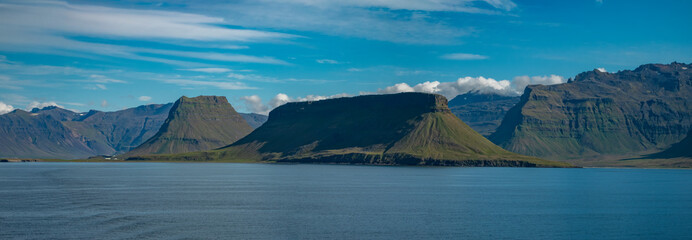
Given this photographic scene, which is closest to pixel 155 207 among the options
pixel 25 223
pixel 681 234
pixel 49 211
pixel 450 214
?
pixel 49 211

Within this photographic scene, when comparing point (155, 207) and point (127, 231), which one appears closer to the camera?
point (127, 231)

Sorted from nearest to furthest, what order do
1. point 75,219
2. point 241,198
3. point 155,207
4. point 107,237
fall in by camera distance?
1. point 107,237
2. point 75,219
3. point 155,207
4. point 241,198

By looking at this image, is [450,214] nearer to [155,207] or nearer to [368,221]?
[368,221]

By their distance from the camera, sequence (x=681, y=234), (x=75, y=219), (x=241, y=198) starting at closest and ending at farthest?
(x=681, y=234) → (x=75, y=219) → (x=241, y=198)

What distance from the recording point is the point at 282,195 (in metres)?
149

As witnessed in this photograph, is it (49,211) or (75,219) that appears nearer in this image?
(75,219)

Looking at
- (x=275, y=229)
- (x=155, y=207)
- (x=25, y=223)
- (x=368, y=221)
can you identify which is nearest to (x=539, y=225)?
(x=368, y=221)

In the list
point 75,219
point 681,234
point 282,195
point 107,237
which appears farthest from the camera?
point 282,195

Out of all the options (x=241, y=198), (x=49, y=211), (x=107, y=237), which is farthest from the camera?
(x=241, y=198)

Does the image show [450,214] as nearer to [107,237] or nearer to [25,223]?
[107,237]

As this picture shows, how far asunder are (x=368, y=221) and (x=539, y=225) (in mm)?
26851

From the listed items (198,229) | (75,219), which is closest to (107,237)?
(198,229)

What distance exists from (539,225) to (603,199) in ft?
183

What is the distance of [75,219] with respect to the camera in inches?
3895
